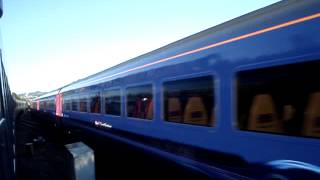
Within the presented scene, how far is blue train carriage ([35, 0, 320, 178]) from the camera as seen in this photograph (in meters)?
3.11

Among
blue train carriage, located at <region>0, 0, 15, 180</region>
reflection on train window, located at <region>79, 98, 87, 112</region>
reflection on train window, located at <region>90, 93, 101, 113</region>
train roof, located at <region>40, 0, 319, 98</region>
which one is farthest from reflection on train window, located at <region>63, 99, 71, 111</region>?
blue train carriage, located at <region>0, 0, 15, 180</region>

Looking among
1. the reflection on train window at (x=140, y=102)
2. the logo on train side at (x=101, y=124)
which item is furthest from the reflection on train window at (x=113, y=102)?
the reflection on train window at (x=140, y=102)

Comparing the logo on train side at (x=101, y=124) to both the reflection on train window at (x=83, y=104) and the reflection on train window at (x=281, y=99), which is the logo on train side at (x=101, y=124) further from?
the reflection on train window at (x=281, y=99)

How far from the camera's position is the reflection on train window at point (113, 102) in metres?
7.79

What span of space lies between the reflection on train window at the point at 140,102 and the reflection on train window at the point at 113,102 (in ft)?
2.23

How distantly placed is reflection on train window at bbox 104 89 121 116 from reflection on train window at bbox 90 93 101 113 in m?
0.82

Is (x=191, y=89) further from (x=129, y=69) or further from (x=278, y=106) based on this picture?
(x=129, y=69)

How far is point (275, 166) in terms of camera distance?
10.8 feet

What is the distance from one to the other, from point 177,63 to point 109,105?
374 cm

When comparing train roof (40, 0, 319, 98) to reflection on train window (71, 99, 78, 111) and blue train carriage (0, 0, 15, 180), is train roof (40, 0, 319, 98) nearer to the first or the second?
blue train carriage (0, 0, 15, 180)

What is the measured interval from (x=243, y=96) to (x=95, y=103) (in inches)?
267

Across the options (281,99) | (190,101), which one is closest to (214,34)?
(190,101)

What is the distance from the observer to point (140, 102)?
645cm

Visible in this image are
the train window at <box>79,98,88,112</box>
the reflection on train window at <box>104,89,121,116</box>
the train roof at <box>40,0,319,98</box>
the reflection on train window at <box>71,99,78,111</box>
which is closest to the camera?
the train roof at <box>40,0,319,98</box>
